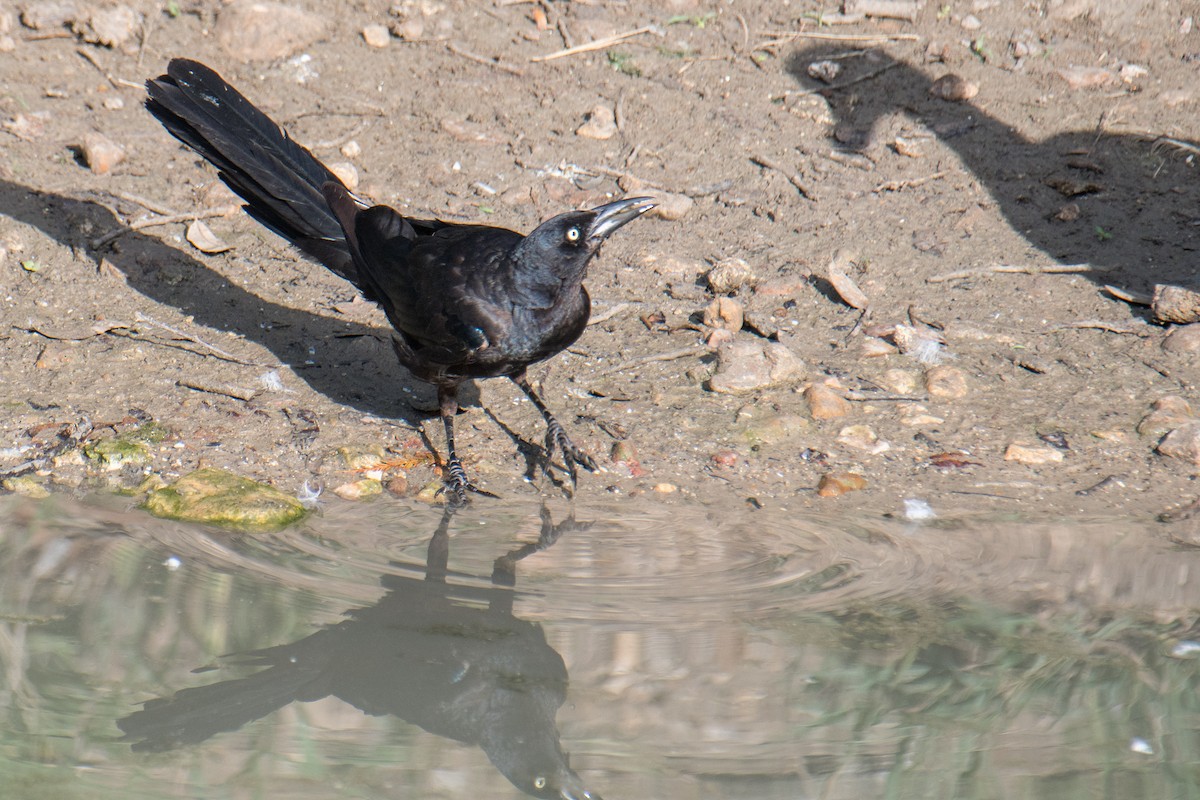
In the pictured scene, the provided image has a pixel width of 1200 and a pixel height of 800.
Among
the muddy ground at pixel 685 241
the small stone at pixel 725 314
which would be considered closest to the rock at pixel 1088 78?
the muddy ground at pixel 685 241

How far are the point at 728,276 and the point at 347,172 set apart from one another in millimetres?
1988

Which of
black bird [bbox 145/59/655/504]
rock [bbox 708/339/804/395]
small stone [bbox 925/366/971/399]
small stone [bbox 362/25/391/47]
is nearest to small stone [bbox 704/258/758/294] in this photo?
rock [bbox 708/339/804/395]

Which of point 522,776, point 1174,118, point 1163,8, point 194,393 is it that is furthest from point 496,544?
point 1163,8

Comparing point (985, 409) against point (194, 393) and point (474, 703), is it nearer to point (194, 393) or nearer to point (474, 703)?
point (474, 703)

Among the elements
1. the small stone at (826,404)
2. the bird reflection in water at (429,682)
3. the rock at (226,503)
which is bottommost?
the bird reflection in water at (429,682)

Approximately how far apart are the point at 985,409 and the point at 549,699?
2.20 metres

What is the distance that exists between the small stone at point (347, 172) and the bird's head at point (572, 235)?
1.93 metres

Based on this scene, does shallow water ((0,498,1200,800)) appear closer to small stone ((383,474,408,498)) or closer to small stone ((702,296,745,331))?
small stone ((383,474,408,498))

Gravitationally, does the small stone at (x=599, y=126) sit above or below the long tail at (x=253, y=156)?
above

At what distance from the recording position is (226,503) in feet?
11.9

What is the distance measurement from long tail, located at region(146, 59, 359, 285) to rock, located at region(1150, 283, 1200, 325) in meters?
3.21

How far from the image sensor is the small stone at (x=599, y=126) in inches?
234

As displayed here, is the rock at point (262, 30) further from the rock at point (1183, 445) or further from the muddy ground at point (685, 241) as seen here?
the rock at point (1183, 445)

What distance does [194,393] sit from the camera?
432cm
